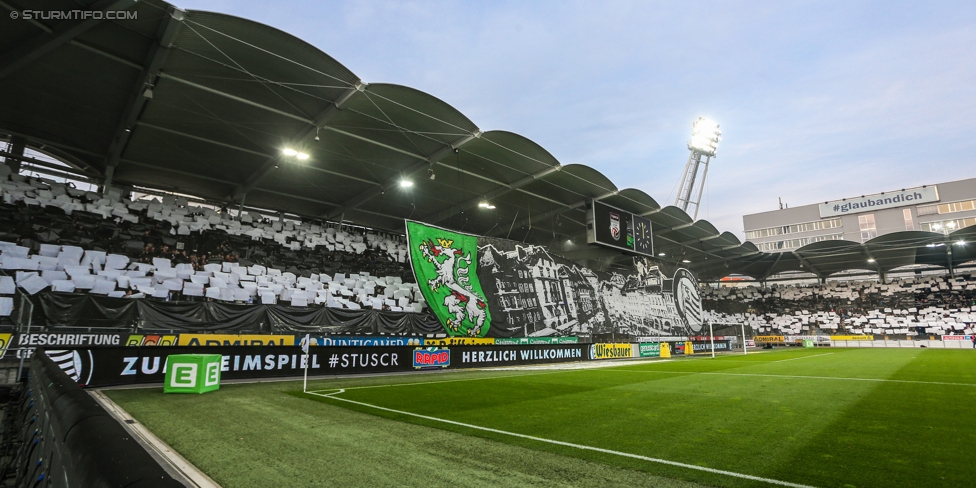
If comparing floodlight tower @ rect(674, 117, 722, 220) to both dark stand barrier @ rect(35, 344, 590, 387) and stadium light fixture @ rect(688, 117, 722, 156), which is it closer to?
stadium light fixture @ rect(688, 117, 722, 156)

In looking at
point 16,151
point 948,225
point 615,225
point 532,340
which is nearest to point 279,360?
point 532,340

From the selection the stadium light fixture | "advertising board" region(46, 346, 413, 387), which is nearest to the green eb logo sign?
"advertising board" region(46, 346, 413, 387)

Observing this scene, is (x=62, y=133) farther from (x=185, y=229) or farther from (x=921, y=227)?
(x=921, y=227)

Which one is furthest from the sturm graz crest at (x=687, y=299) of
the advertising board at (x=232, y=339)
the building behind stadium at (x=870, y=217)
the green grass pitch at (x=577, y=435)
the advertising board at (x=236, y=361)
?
the advertising board at (x=232, y=339)

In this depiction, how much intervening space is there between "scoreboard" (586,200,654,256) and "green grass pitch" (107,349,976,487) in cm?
1698

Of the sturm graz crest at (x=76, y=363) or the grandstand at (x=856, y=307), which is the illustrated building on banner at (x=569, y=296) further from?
the sturm graz crest at (x=76, y=363)

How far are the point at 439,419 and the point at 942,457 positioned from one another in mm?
5664

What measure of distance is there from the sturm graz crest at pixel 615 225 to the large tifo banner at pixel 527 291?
3.23 metres

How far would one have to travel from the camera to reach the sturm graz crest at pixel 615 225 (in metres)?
27.2

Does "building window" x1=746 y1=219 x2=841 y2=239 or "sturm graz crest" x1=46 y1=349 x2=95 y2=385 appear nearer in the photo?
"sturm graz crest" x1=46 y1=349 x2=95 y2=385

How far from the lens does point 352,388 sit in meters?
10.6

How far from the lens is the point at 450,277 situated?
71.1 feet

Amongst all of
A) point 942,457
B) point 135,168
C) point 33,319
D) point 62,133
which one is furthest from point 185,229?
point 942,457

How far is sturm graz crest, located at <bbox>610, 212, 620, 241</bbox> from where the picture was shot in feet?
89.2
